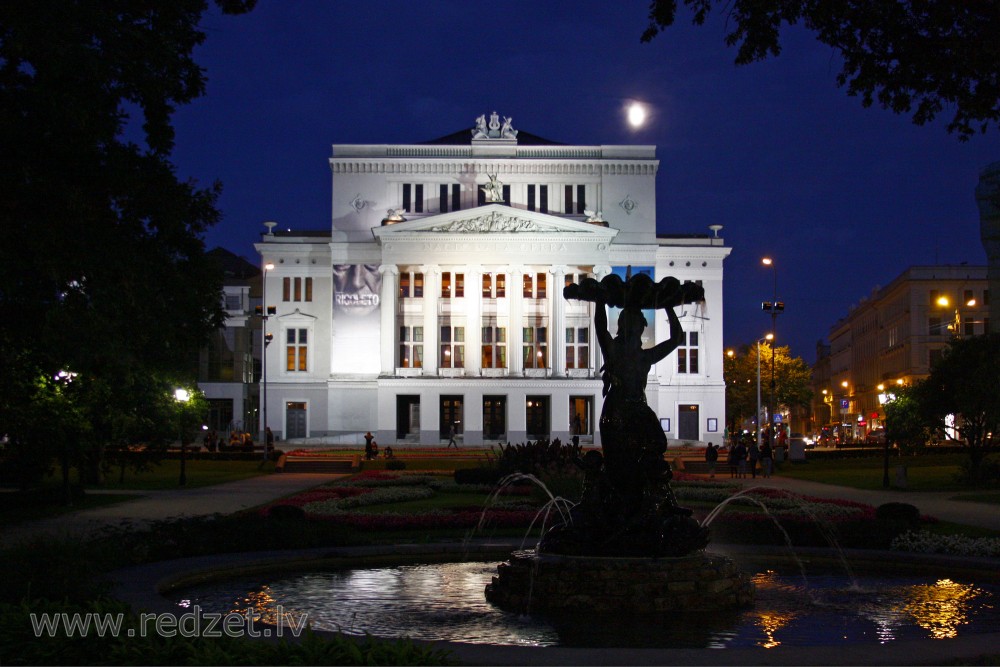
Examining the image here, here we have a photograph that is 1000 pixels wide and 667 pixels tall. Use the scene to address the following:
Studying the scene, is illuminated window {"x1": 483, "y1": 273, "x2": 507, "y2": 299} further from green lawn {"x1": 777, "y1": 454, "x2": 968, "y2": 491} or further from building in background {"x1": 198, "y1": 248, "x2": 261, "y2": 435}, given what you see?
green lawn {"x1": 777, "y1": 454, "x2": 968, "y2": 491}

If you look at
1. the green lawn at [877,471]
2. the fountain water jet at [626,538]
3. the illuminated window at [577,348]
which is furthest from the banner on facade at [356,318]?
the fountain water jet at [626,538]

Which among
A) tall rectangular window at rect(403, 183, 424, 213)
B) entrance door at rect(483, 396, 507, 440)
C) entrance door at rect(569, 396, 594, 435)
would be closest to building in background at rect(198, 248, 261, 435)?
tall rectangular window at rect(403, 183, 424, 213)

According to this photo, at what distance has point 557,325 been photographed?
8038 cm

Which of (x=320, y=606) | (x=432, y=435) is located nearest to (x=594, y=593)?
(x=320, y=606)

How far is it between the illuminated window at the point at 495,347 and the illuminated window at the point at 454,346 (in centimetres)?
171

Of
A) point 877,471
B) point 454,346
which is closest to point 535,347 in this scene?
point 454,346

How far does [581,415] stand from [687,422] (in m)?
8.80

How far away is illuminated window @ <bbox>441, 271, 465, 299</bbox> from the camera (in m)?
81.8

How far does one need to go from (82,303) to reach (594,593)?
11163mm

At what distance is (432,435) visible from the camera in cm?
8012

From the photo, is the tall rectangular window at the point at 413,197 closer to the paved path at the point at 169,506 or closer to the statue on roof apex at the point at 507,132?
the statue on roof apex at the point at 507,132

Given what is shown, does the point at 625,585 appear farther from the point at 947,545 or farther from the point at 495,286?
the point at 495,286

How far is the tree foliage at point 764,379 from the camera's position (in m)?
101

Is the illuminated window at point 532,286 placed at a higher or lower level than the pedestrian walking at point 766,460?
higher
